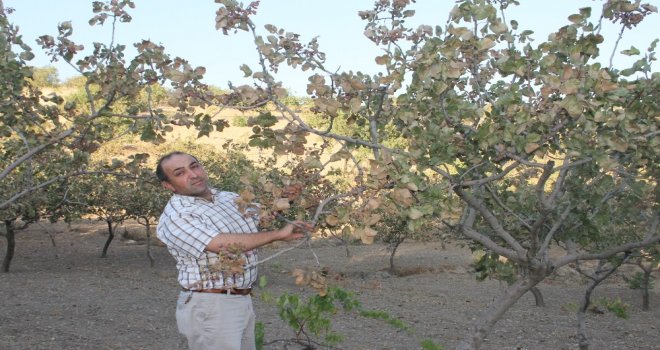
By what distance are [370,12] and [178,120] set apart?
150 centimetres

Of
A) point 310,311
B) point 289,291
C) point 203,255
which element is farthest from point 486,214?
point 289,291

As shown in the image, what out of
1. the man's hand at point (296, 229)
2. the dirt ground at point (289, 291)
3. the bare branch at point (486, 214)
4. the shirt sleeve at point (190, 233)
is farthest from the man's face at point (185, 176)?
the dirt ground at point (289, 291)

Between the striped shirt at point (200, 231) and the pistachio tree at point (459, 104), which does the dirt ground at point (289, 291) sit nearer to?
the striped shirt at point (200, 231)

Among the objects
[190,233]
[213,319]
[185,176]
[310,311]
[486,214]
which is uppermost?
[185,176]

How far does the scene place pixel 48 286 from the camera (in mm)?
11602

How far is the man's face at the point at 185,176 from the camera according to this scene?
3.78 metres

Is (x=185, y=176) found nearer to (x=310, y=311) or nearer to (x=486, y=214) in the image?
(x=486, y=214)

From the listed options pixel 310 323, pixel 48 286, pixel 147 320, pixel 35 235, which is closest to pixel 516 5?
pixel 310 323

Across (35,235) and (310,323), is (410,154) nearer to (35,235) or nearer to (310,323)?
(310,323)

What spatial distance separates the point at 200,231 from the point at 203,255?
19cm

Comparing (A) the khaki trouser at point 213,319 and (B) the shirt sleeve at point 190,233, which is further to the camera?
(A) the khaki trouser at point 213,319

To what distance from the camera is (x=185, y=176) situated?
379 centimetres

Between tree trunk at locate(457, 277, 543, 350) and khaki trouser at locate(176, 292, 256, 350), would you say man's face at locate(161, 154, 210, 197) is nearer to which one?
khaki trouser at locate(176, 292, 256, 350)

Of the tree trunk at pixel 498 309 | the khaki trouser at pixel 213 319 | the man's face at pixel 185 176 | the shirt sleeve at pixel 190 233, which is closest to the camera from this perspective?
the shirt sleeve at pixel 190 233
